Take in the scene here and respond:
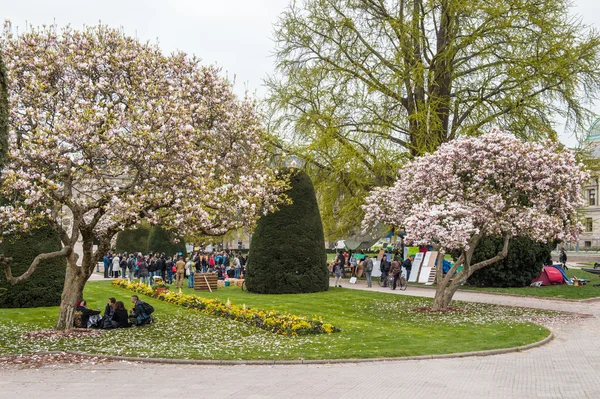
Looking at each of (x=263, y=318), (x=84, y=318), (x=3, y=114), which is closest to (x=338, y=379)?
(x=263, y=318)

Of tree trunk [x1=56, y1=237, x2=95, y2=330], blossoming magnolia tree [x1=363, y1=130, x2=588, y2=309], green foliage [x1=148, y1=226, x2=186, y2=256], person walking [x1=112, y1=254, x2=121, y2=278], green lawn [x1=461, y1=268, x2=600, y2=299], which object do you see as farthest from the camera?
green foliage [x1=148, y1=226, x2=186, y2=256]

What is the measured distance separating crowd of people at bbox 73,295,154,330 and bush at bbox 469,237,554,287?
16.4 meters

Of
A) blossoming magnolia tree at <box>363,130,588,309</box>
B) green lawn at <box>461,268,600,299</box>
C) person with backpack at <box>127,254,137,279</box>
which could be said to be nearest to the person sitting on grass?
blossoming magnolia tree at <box>363,130,588,309</box>

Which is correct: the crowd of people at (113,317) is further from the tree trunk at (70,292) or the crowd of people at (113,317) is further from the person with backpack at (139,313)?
the tree trunk at (70,292)

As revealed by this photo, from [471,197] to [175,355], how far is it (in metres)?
11.4

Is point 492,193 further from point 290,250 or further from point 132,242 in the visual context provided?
point 132,242

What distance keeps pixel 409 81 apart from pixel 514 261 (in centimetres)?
1056

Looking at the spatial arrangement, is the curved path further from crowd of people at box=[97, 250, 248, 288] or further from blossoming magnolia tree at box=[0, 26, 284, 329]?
crowd of people at box=[97, 250, 248, 288]

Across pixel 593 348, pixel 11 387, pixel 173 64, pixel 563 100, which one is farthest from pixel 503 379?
pixel 563 100

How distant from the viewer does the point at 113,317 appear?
17781 mm

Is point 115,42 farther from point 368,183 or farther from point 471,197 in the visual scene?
point 368,183

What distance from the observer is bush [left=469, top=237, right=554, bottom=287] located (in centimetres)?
2777

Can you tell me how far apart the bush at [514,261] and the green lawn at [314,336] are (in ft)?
18.9

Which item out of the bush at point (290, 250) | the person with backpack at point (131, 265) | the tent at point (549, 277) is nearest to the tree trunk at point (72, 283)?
the bush at point (290, 250)
